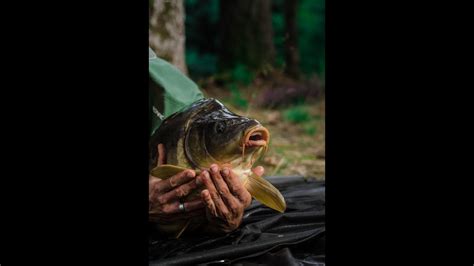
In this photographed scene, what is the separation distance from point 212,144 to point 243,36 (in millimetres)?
2403

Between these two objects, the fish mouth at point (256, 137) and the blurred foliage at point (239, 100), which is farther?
the blurred foliage at point (239, 100)

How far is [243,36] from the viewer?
4039 millimetres

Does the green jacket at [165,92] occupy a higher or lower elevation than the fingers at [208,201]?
higher

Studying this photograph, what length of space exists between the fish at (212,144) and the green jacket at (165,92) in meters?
0.21

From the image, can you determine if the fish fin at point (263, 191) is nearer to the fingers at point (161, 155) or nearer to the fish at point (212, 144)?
the fish at point (212, 144)

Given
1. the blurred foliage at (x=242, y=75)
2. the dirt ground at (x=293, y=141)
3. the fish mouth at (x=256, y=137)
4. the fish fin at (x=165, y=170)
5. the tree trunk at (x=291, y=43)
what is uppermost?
the tree trunk at (x=291, y=43)

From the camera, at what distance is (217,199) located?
1819mm

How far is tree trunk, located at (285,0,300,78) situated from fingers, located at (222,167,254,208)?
5.31 feet

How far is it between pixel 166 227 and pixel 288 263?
1.34ft

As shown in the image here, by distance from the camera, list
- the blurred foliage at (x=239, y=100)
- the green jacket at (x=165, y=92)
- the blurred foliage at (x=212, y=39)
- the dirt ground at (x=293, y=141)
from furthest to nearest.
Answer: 1. the blurred foliage at (x=212, y=39)
2. the dirt ground at (x=293, y=141)
3. the blurred foliage at (x=239, y=100)
4. the green jacket at (x=165, y=92)

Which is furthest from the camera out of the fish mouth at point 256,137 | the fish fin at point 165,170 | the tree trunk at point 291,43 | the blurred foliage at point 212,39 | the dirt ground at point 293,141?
the blurred foliage at point 212,39

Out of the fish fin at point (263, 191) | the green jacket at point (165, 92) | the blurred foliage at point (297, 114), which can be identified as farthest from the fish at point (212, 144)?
the blurred foliage at point (297, 114)

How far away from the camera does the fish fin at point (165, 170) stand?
1.78 meters
